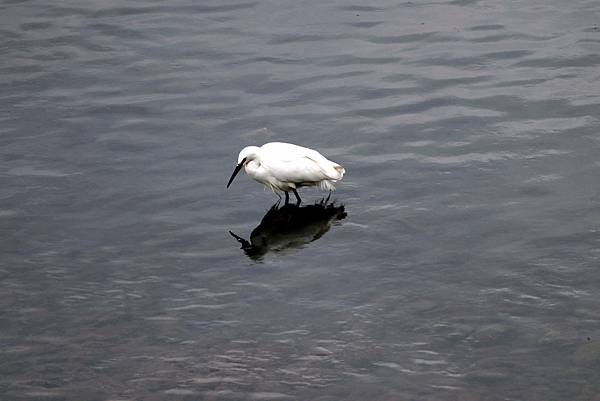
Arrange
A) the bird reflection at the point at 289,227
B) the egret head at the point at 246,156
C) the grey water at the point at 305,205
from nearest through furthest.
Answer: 1. the grey water at the point at 305,205
2. the bird reflection at the point at 289,227
3. the egret head at the point at 246,156

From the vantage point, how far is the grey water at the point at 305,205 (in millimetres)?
8883

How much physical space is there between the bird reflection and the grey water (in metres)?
0.05

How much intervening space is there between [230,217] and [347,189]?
1410 millimetres

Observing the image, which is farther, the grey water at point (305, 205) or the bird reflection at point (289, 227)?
the bird reflection at point (289, 227)

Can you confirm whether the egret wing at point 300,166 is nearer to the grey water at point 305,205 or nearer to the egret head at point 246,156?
the egret head at point 246,156

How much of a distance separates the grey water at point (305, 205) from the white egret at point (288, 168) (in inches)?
14.2

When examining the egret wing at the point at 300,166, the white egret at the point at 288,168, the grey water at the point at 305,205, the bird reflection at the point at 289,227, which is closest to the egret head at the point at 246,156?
the white egret at the point at 288,168

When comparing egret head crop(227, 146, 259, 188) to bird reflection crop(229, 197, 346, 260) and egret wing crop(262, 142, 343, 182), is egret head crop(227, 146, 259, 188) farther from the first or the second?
bird reflection crop(229, 197, 346, 260)

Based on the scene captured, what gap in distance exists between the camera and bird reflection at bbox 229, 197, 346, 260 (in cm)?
1112

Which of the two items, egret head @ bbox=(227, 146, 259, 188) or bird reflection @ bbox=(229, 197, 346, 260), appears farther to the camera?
egret head @ bbox=(227, 146, 259, 188)

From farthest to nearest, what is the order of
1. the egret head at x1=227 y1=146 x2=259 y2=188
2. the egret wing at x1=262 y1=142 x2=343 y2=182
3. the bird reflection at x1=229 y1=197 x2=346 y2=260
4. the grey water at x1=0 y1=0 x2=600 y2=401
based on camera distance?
the egret head at x1=227 y1=146 x2=259 y2=188
the egret wing at x1=262 y1=142 x2=343 y2=182
the bird reflection at x1=229 y1=197 x2=346 y2=260
the grey water at x1=0 y1=0 x2=600 y2=401

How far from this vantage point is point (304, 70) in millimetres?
15445

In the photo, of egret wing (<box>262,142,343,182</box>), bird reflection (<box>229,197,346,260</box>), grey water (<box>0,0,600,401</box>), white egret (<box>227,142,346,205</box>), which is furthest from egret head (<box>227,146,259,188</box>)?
bird reflection (<box>229,197,346,260</box>)

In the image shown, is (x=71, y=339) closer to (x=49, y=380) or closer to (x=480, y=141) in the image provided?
(x=49, y=380)
